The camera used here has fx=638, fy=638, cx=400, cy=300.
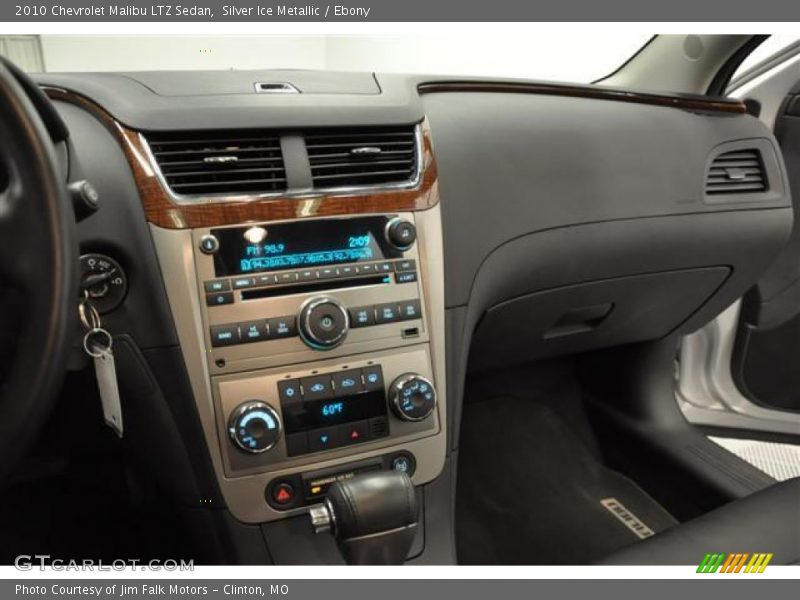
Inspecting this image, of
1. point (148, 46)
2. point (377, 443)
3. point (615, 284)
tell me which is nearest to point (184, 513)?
point (377, 443)

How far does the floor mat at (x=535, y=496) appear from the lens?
52.3 inches

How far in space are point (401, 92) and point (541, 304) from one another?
0.48 meters

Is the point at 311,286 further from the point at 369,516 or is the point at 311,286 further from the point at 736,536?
the point at 736,536

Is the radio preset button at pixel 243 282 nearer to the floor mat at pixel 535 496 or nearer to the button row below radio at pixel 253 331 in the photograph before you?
the button row below radio at pixel 253 331

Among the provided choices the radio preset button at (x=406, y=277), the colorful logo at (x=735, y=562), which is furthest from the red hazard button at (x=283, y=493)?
the colorful logo at (x=735, y=562)

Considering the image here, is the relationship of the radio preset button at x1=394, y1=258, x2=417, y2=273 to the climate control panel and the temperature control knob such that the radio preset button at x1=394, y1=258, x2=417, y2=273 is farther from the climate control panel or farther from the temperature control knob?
the temperature control knob

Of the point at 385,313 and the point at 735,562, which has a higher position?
the point at 385,313

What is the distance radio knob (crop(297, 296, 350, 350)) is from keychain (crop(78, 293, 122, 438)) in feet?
0.78

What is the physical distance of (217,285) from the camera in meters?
0.83

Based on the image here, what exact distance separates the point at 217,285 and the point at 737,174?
1.03 metres

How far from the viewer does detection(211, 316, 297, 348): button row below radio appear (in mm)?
835

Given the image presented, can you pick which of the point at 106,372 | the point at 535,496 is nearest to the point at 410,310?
the point at 106,372

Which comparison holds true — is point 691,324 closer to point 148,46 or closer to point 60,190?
point 60,190

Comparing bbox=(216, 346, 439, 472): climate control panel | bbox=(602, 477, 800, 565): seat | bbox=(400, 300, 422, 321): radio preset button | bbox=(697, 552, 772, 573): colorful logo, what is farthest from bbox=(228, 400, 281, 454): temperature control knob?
bbox=(697, 552, 772, 573): colorful logo
